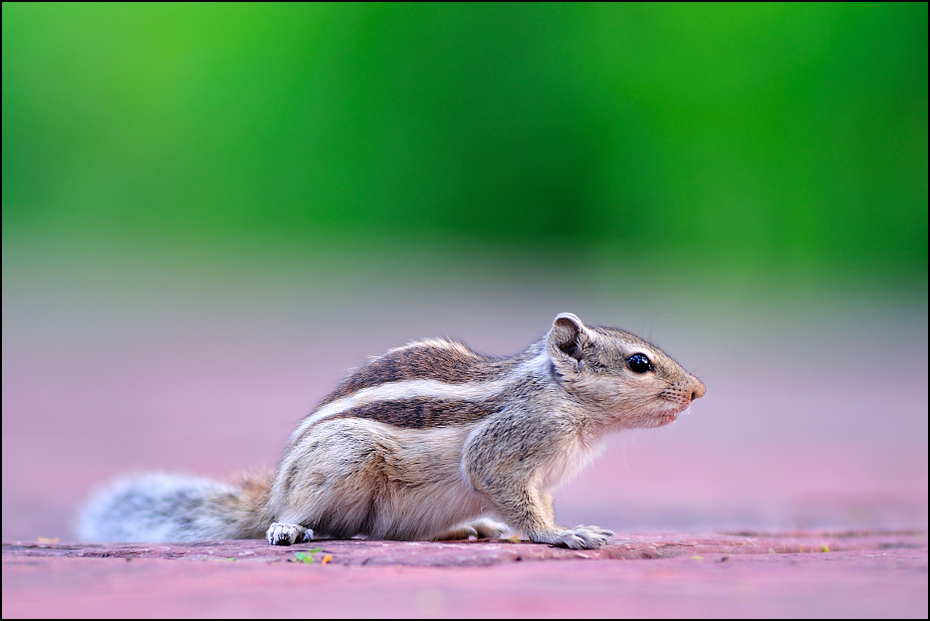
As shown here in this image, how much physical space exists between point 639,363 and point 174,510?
89.2 inches

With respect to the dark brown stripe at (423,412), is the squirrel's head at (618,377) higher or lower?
higher

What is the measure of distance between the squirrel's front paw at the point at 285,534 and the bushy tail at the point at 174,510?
49cm

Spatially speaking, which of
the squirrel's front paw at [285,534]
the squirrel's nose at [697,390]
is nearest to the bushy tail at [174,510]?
the squirrel's front paw at [285,534]

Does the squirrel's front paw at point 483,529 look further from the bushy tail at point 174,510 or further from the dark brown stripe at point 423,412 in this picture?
the bushy tail at point 174,510

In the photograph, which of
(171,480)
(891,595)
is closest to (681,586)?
(891,595)

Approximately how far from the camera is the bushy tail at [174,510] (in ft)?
13.6

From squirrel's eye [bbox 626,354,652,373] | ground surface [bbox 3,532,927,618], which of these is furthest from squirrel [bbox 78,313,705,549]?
ground surface [bbox 3,532,927,618]

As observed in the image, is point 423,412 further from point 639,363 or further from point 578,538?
point 639,363

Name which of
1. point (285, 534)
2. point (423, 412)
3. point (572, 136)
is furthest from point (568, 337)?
point (572, 136)

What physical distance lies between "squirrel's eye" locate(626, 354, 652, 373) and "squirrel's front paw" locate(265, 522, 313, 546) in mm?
1451

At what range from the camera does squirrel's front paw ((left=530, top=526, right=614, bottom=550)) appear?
3328 mm

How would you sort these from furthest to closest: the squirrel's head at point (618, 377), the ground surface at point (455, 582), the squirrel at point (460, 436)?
the squirrel's head at point (618, 377), the squirrel at point (460, 436), the ground surface at point (455, 582)

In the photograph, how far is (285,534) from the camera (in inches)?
137

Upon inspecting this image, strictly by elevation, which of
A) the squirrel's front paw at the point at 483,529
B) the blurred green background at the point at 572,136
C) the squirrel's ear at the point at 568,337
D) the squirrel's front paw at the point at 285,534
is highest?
the blurred green background at the point at 572,136
